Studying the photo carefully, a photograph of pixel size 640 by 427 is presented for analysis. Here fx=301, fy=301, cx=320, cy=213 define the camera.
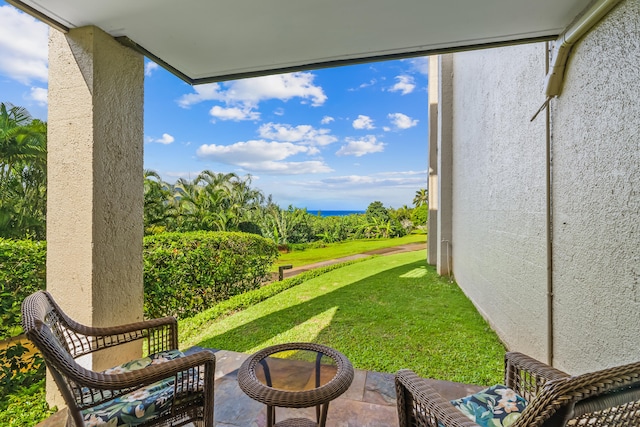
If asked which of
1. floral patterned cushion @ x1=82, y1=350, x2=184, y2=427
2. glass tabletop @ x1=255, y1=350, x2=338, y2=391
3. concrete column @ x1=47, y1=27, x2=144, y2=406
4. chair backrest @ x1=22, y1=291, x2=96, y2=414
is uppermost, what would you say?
concrete column @ x1=47, y1=27, x2=144, y2=406

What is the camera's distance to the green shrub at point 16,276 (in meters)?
2.29

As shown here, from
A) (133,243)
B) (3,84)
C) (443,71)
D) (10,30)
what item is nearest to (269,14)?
(133,243)

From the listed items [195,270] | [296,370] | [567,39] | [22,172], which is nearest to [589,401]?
[296,370]

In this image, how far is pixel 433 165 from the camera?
877 centimetres

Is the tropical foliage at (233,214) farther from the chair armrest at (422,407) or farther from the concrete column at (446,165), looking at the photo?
the chair armrest at (422,407)

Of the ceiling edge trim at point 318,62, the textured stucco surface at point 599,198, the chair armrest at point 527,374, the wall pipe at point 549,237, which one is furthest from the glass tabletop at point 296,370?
the ceiling edge trim at point 318,62

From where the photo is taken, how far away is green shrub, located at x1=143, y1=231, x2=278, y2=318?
3.91 m

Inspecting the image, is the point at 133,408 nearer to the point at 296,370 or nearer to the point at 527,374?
the point at 296,370

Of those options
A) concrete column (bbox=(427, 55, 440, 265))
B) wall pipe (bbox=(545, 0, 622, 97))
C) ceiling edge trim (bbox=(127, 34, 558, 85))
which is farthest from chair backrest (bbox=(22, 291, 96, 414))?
concrete column (bbox=(427, 55, 440, 265))

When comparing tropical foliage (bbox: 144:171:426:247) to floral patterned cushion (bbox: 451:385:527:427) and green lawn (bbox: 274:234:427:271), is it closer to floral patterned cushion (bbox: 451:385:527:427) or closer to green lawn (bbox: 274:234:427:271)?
green lawn (bbox: 274:234:427:271)

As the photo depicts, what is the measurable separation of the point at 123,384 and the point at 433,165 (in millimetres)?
8789

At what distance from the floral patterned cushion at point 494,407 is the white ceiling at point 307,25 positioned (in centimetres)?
224

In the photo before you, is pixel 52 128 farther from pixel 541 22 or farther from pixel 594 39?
pixel 594 39

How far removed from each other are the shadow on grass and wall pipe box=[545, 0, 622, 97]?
253 centimetres
